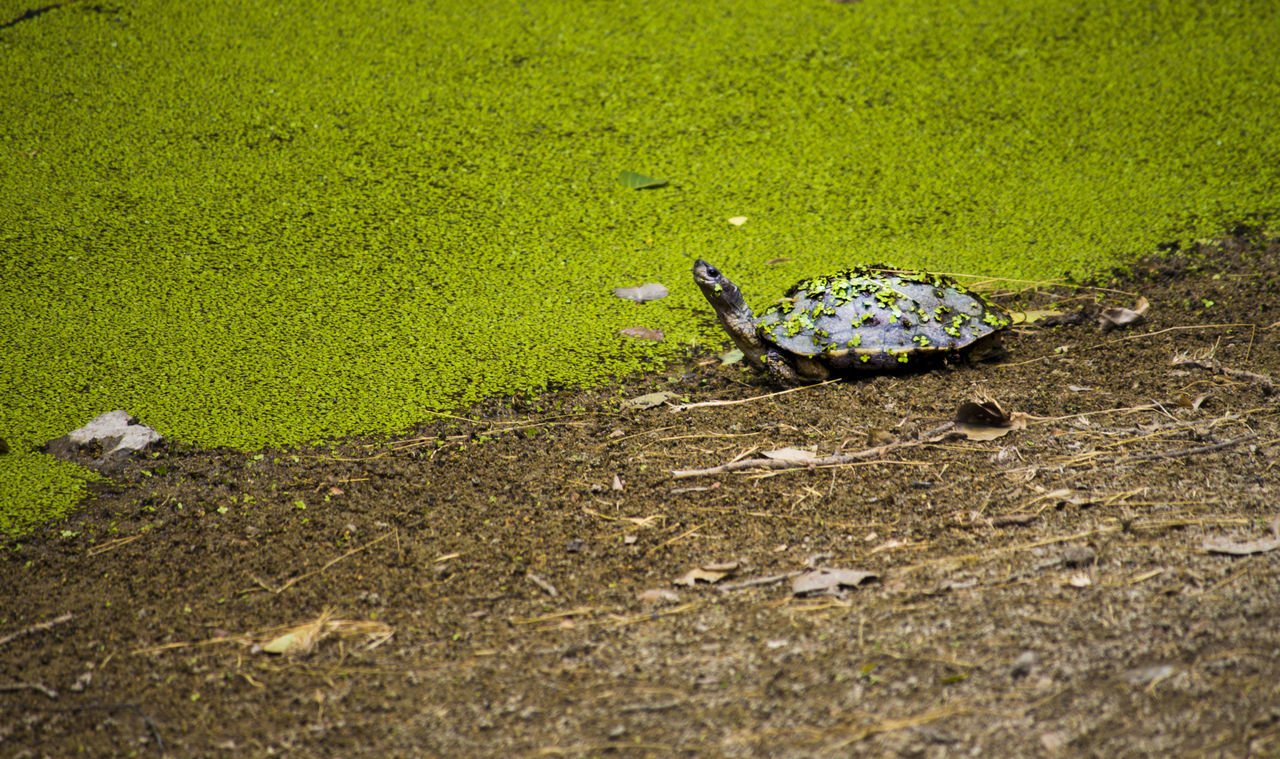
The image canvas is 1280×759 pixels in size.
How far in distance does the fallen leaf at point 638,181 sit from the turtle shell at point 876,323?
88 centimetres

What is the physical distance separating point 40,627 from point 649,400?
114 centimetres

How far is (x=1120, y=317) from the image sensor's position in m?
2.09

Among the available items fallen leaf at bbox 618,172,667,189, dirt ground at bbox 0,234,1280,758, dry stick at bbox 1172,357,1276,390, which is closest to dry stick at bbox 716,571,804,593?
dirt ground at bbox 0,234,1280,758

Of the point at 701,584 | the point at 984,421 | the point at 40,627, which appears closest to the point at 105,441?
the point at 40,627

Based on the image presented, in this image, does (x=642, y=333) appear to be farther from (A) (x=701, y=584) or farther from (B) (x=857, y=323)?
(A) (x=701, y=584)

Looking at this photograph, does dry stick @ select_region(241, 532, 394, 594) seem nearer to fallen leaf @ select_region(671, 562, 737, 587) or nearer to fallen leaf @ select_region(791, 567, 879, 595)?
fallen leaf @ select_region(671, 562, 737, 587)

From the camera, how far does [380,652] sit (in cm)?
119

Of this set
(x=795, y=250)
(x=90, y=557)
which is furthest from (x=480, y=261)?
(x=90, y=557)

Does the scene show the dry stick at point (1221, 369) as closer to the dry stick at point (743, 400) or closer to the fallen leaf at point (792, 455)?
the dry stick at point (743, 400)

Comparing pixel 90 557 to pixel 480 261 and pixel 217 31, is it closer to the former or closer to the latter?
pixel 480 261

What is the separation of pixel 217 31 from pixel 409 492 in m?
2.30

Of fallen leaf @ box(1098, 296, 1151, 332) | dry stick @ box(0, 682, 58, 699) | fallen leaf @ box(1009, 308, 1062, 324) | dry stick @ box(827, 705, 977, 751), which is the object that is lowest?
fallen leaf @ box(1009, 308, 1062, 324)

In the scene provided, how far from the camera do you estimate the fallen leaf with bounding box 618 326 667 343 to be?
7.16 feet

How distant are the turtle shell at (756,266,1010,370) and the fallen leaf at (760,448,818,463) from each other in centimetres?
32
